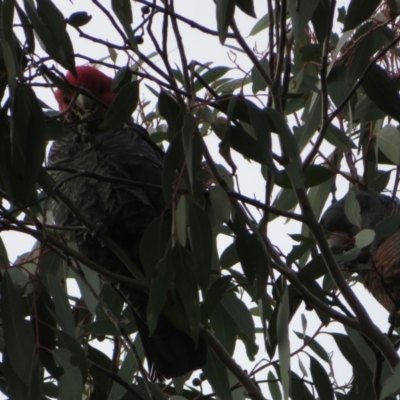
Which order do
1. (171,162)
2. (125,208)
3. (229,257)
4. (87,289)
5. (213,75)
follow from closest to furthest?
(171,162)
(229,257)
(87,289)
(125,208)
(213,75)

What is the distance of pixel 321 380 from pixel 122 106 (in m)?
0.78

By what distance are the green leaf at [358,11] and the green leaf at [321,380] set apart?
29.7 inches

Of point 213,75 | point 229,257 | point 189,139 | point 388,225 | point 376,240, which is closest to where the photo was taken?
point 189,139

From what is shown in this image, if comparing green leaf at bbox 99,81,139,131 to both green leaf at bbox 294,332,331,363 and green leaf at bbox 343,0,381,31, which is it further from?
green leaf at bbox 294,332,331,363

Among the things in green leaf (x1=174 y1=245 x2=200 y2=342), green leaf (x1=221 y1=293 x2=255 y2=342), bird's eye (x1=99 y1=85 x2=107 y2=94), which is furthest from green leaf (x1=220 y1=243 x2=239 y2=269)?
bird's eye (x1=99 y1=85 x2=107 y2=94)

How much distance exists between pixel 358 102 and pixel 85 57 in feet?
2.37

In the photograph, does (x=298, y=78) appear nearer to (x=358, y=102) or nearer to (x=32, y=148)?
(x=358, y=102)

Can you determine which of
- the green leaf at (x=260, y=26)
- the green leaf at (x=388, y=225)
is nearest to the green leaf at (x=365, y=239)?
the green leaf at (x=388, y=225)

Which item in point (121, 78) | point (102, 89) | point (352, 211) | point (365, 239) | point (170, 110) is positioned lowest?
point (365, 239)

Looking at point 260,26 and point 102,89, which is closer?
point 260,26

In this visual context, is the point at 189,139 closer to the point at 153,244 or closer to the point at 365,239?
the point at 153,244

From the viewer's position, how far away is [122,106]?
1337 mm

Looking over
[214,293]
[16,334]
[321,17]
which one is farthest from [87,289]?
[321,17]

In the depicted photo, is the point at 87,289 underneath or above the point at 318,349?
above
